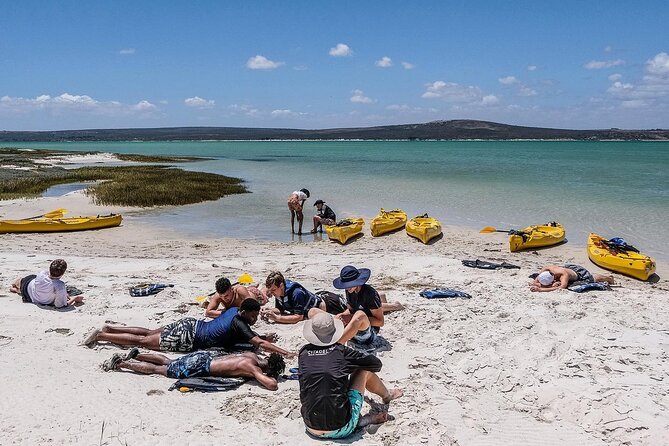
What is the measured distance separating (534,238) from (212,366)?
1107cm

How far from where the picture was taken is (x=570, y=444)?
16.4 ft

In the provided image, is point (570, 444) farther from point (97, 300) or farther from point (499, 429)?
point (97, 300)

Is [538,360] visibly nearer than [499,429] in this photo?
No

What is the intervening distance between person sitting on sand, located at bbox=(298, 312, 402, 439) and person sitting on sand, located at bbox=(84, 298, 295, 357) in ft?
4.91

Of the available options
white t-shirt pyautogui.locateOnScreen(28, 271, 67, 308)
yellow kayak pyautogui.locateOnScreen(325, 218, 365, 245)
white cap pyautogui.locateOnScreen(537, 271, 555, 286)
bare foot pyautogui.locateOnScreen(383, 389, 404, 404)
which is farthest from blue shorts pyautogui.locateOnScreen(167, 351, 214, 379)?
yellow kayak pyautogui.locateOnScreen(325, 218, 365, 245)

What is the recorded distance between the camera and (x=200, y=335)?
22.5ft

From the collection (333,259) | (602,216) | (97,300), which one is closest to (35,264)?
(97,300)

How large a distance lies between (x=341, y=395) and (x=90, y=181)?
3438cm

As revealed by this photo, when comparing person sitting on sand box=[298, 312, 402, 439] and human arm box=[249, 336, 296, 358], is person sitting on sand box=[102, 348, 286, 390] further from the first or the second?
person sitting on sand box=[298, 312, 402, 439]

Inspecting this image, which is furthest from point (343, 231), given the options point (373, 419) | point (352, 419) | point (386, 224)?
point (352, 419)

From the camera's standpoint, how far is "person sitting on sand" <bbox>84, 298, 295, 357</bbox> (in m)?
6.58

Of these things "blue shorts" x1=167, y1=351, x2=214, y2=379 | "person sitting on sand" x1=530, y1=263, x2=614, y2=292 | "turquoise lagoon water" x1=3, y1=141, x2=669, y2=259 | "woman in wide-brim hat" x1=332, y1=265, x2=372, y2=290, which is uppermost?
"woman in wide-brim hat" x1=332, y1=265, x2=372, y2=290

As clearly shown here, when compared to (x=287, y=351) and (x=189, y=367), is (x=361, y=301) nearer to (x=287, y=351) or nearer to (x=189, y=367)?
(x=287, y=351)

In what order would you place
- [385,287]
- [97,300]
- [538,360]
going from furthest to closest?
[385,287], [97,300], [538,360]
